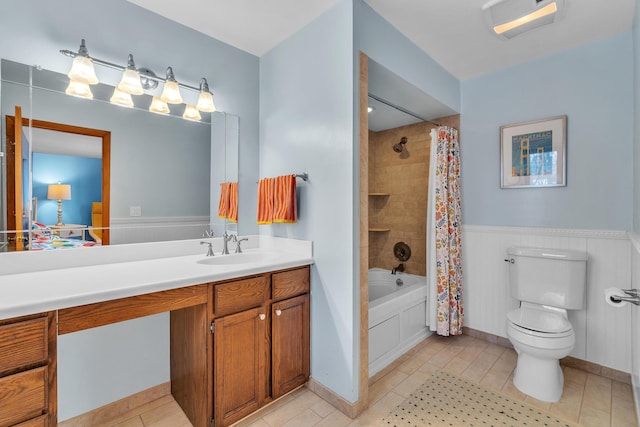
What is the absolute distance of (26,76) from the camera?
1.49 m

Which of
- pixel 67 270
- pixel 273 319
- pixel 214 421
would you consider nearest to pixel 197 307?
pixel 273 319

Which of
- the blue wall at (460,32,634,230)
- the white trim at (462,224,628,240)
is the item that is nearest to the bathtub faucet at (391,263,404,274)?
the white trim at (462,224,628,240)

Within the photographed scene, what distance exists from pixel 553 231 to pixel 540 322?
0.73 metres

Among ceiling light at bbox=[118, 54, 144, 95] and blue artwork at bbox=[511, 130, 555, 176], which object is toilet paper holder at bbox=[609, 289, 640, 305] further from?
ceiling light at bbox=[118, 54, 144, 95]

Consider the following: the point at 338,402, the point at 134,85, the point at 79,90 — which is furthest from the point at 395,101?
the point at 338,402

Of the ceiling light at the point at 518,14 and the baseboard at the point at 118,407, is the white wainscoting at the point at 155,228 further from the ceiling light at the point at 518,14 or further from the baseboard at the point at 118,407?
the ceiling light at the point at 518,14

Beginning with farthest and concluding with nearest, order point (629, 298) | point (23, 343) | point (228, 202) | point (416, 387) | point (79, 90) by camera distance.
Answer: point (228, 202) → point (416, 387) → point (79, 90) → point (629, 298) → point (23, 343)

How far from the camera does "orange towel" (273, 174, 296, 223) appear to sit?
6.47ft

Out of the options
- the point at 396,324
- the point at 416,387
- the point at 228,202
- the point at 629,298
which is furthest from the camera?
the point at 396,324

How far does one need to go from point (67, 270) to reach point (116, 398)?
0.79 meters

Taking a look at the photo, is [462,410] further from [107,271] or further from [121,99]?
[121,99]

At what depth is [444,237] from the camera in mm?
2564

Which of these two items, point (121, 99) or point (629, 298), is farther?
point (121, 99)

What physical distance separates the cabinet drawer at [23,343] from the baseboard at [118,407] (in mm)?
797
